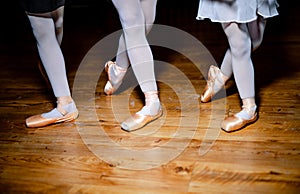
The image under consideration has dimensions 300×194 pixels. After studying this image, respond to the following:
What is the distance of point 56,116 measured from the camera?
1835mm

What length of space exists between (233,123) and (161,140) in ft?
0.92

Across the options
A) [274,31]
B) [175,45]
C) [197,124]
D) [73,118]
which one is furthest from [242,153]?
[274,31]

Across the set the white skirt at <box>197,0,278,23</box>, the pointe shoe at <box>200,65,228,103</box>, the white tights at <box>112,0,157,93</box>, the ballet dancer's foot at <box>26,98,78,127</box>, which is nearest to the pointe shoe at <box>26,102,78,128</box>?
the ballet dancer's foot at <box>26,98,78,127</box>

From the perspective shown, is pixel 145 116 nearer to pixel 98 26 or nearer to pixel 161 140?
pixel 161 140

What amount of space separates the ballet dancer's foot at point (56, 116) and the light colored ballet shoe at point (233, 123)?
0.63 m

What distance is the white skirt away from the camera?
1534mm

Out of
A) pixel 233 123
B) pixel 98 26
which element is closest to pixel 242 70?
Answer: pixel 233 123

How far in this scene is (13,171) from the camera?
1.52m

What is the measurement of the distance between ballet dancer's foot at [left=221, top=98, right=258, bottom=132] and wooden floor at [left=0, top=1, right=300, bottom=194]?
3 centimetres

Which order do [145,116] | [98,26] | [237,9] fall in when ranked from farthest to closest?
[98,26] → [145,116] → [237,9]

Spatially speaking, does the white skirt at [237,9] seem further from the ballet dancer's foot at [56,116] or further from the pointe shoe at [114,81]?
the ballet dancer's foot at [56,116]

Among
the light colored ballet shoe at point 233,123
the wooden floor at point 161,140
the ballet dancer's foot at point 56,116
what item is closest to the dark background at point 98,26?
the wooden floor at point 161,140

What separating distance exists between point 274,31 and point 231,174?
1.88m

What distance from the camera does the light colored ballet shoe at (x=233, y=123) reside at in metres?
1.69
